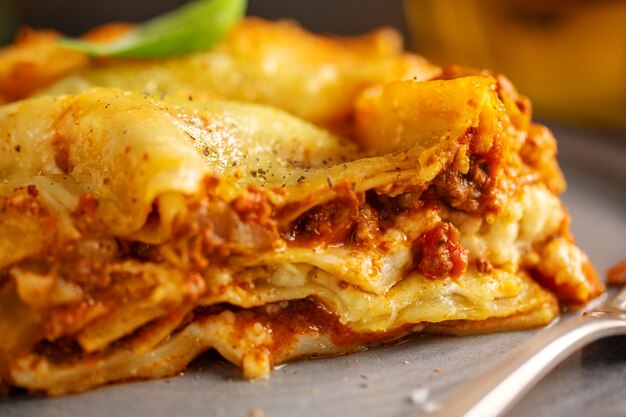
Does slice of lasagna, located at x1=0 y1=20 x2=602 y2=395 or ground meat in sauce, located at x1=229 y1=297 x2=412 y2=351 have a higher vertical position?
slice of lasagna, located at x1=0 y1=20 x2=602 y2=395

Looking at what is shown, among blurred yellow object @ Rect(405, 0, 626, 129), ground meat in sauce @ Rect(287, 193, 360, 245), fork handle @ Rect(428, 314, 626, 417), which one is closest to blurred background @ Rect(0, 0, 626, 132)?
blurred yellow object @ Rect(405, 0, 626, 129)

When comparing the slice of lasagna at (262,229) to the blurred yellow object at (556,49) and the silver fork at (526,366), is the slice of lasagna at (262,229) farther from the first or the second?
the blurred yellow object at (556,49)

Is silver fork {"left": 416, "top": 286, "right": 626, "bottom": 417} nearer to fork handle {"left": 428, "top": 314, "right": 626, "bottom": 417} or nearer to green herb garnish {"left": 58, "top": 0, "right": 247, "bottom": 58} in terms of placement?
fork handle {"left": 428, "top": 314, "right": 626, "bottom": 417}

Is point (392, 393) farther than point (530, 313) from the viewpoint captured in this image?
No

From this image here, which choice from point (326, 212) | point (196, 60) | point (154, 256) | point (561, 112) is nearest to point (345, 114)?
point (196, 60)

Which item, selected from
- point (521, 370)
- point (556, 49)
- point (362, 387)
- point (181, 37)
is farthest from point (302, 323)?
point (556, 49)

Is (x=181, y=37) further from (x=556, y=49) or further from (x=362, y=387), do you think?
(x=556, y=49)

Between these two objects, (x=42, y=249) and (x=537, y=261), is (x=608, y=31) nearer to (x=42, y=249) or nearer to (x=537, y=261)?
(x=537, y=261)
